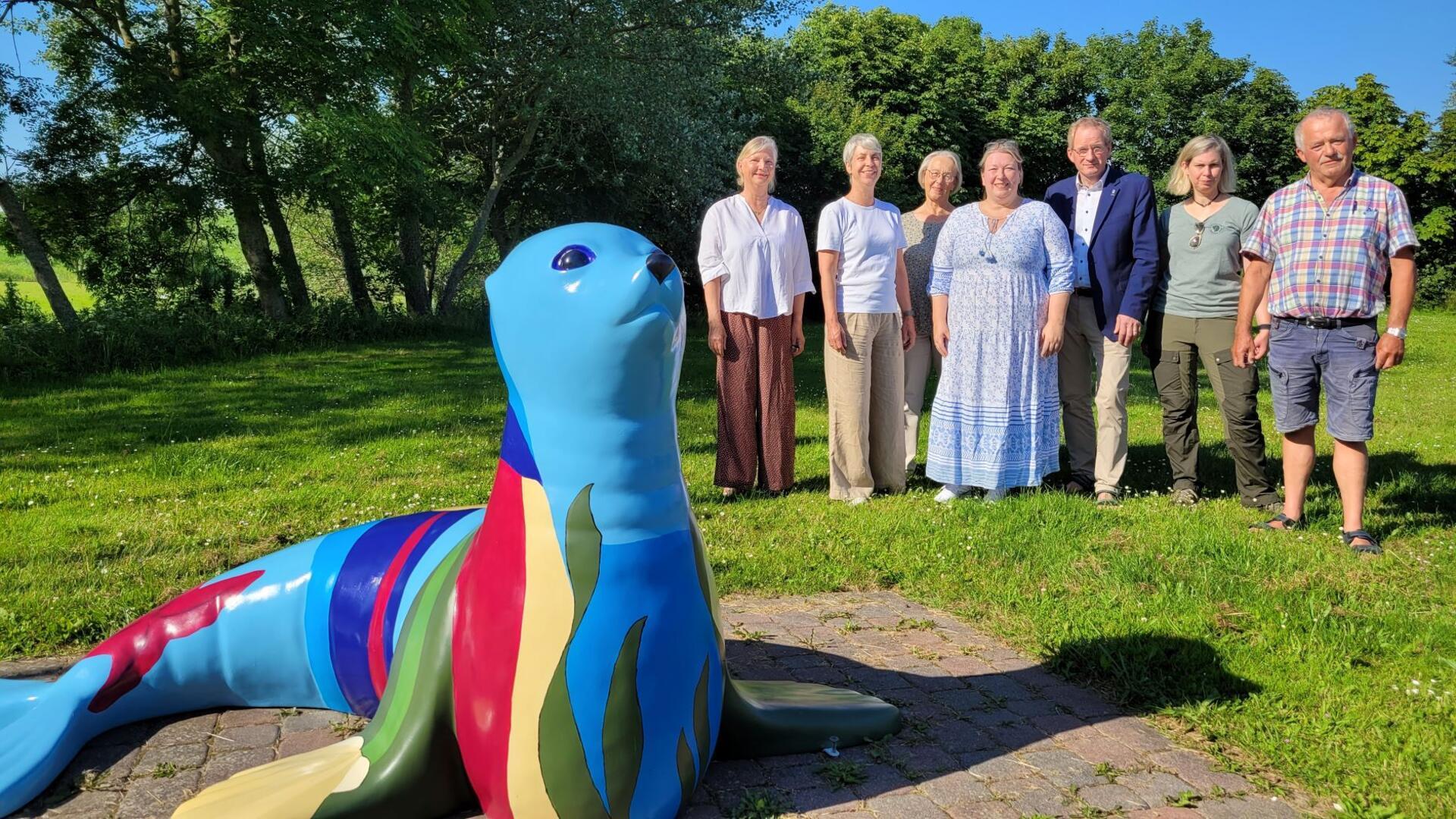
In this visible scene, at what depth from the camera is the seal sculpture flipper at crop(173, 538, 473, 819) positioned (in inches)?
108

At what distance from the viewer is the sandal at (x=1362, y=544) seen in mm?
5797

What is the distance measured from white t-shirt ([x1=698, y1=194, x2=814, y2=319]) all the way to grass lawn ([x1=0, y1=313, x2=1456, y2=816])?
1416 millimetres

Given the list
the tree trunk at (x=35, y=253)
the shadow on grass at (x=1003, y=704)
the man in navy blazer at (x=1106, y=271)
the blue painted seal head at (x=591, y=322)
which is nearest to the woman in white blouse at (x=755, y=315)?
the man in navy blazer at (x=1106, y=271)

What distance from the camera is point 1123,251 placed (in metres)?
6.95

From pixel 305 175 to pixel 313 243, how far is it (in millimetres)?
10195

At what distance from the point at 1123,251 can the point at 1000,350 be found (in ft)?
3.79

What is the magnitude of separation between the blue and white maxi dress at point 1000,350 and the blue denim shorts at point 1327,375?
132 centimetres

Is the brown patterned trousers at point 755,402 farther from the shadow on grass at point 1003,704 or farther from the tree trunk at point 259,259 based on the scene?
the tree trunk at point 259,259

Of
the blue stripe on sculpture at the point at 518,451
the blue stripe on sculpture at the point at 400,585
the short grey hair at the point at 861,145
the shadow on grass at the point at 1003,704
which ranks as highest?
the short grey hair at the point at 861,145

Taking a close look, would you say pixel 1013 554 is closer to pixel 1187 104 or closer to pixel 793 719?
pixel 793 719

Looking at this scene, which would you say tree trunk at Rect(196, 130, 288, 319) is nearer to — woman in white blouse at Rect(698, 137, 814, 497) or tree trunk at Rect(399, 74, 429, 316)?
tree trunk at Rect(399, 74, 429, 316)

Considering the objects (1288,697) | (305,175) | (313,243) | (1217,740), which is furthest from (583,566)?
(313,243)

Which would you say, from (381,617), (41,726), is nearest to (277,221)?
(41,726)

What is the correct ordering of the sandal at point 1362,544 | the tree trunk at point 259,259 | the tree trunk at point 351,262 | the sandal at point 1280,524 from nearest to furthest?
the sandal at point 1362,544, the sandal at point 1280,524, the tree trunk at point 259,259, the tree trunk at point 351,262
